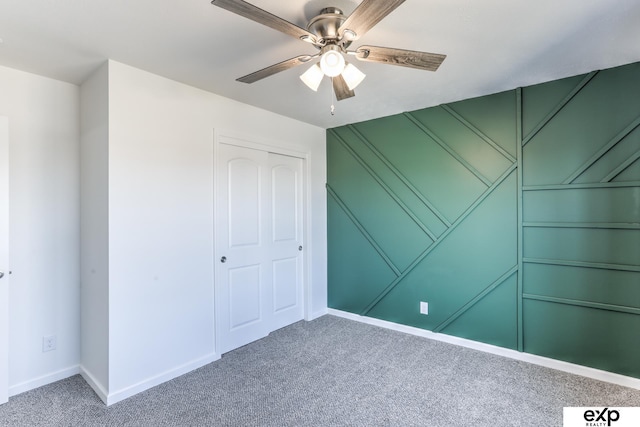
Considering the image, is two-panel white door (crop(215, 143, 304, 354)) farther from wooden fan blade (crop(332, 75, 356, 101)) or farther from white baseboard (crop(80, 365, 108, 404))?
wooden fan blade (crop(332, 75, 356, 101))

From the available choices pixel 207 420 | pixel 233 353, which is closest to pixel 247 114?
pixel 233 353

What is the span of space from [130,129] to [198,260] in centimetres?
115

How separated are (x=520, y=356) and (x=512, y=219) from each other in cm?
119

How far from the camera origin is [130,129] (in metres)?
2.34

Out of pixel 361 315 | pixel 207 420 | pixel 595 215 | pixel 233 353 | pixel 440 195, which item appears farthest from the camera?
pixel 361 315

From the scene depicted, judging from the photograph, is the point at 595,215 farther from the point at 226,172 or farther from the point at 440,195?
the point at 226,172

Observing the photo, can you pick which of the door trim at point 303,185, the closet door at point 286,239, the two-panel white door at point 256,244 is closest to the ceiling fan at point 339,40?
the door trim at point 303,185

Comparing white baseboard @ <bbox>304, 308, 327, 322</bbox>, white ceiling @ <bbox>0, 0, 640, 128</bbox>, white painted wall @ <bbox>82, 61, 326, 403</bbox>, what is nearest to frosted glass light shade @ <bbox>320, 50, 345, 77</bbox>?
white ceiling @ <bbox>0, 0, 640, 128</bbox>

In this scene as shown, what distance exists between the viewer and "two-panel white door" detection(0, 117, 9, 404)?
2.23 metres

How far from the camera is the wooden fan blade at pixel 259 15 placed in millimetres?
1246

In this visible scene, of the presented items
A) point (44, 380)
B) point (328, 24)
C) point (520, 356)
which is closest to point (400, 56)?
point (328, 24)

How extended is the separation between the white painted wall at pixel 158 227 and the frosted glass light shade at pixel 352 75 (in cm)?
152

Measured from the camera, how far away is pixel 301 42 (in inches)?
78.4

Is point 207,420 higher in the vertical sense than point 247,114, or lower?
lower
